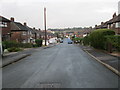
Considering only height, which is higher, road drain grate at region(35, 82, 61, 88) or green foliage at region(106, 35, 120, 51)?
green foliage at region(106, 35, 120, 51)

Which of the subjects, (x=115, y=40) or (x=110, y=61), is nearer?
(x=110, y=61)

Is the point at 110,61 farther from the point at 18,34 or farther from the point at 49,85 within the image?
the point at 18,34

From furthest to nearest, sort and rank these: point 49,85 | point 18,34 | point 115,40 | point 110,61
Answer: point 18,34 < point 115,40 < point 110,61 < point 49,85

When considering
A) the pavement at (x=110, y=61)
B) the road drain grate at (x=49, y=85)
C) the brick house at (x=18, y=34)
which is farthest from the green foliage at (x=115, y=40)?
the brick house at (x=18, y=34)

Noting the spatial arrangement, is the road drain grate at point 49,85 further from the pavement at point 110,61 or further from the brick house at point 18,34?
the brick house at point 18,34

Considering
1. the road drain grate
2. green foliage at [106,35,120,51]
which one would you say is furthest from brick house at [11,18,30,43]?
the road drain grate

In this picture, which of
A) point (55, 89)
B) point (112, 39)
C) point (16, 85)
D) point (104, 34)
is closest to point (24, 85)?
point (16, 85)

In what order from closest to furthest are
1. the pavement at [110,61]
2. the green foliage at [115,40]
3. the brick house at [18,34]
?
the pavement at [110,61] → the green foliage at [115,40] → the brick house at [18,34]

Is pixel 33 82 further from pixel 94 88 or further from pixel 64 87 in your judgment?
pixel 94 88

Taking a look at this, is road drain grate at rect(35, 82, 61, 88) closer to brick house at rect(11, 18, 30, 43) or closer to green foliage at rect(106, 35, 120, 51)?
green foliage at rect(106, 35, 120, 51)

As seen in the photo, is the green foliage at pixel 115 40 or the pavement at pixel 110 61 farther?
the green foliage at pixel 115 40

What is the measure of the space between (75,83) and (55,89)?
104cm

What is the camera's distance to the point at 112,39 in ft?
52.7

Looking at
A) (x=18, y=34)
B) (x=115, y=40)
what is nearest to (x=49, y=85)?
(x=115, y=40)
